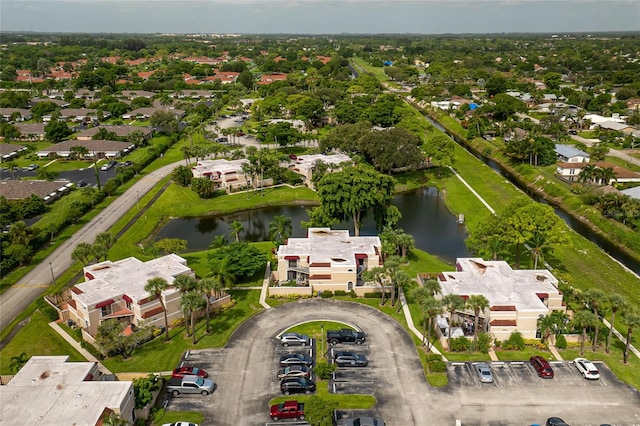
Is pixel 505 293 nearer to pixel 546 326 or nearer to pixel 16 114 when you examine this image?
pixel 546 326

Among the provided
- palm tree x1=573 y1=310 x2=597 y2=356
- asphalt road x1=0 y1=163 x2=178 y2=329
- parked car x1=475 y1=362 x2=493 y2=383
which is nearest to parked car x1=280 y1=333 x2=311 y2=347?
parked car x1=475 y1=362 x2=493 y2=383

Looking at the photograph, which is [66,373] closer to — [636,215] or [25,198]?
[25,198]

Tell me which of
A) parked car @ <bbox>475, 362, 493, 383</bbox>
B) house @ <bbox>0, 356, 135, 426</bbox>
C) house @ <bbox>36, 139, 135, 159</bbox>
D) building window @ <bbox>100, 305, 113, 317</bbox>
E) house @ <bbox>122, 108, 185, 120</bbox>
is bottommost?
parked car @ <bbox>475, 362, 493, 383</bbox>

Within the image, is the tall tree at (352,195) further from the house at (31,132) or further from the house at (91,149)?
the house at (31,132)

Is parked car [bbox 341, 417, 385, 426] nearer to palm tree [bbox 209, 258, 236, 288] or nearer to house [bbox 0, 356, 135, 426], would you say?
house [bbox 0, 356, 135, 426]

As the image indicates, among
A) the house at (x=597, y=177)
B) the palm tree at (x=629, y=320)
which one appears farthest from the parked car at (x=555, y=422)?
the house at (x=597, y=177)

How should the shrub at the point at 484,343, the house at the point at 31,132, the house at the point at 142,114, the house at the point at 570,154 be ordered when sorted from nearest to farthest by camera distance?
1. the shrub at the point at 484,343
2. the house at the point at 570,154
3. the house at the point at 31,132
4. the house at the point at 142,114
